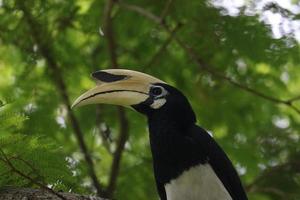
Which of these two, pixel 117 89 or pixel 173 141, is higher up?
pixel 117 89

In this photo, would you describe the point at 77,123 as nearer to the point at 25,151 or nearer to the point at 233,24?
the point at 233,24

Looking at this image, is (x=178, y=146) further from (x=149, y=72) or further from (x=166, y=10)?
(x=149, y=72)

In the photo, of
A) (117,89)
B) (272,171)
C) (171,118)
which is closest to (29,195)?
(117,89)

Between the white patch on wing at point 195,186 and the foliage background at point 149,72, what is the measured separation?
4.01ft

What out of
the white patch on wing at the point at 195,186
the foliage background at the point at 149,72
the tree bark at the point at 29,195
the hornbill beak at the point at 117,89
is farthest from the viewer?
the foliage background at the point at 149,72

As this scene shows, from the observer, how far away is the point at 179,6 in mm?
6746

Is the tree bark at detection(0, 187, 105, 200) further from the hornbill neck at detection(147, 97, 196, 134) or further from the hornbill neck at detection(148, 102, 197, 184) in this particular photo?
the hornbill neck at detection(147, 97, 196, 134)

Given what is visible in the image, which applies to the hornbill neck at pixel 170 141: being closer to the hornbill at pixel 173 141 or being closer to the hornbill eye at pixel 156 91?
the hornbill at pixel 173 141

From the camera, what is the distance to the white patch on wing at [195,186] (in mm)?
4508

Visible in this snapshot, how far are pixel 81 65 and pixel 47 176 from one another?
376 centimetres

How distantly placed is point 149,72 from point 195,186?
2921 mm

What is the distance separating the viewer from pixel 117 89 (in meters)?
4.65

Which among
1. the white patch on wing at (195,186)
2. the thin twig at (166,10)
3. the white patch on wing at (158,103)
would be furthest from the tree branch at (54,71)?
the white patch on wing at (195,186)

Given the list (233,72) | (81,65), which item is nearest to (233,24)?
(233,72)
